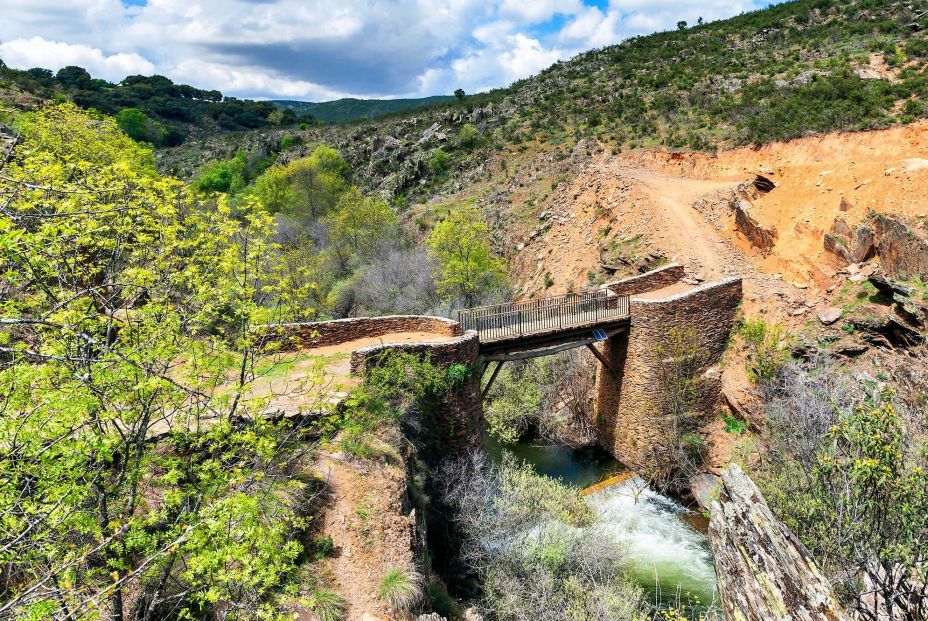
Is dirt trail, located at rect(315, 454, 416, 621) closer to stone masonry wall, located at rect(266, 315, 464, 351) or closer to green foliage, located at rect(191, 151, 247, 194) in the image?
stone masonry wall, located at rect(266, 315, 464, 351)

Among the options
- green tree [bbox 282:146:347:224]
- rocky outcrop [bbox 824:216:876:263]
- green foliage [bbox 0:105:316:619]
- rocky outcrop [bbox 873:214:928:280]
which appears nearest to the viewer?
green foliage [bbox 0:105:316:619]

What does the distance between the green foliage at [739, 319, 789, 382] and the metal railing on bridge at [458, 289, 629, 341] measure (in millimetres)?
4736

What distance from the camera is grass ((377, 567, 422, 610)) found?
26.6 ft

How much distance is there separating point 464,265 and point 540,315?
903 cm

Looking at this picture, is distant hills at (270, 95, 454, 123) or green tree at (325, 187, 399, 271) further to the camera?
distant hills at (270, 95, 454, 123)

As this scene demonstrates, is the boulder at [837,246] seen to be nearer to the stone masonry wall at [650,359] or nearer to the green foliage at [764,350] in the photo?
the stone masonry wall at [650,359]

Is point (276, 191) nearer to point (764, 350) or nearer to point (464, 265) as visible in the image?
point (464, 265)

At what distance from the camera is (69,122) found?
24125mm

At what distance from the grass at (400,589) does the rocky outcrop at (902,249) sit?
59.3 ft

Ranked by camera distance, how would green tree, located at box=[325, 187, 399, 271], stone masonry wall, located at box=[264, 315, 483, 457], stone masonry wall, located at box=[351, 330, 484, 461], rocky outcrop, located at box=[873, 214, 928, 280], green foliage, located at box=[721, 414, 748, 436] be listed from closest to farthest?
1. stone masonry wall, located at box=[264, 315, 483, 457]
2. stone masonry wall, located at box=[351, 330, 484, 461]
3. rocky outcrop, located at box=[873, 214, 928, 280]
4. green foliage, located at box=[721, 414, 748, 436]
5. green tree, located at box=[325, 187, 399, 271]

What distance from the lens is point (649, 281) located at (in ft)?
66.9

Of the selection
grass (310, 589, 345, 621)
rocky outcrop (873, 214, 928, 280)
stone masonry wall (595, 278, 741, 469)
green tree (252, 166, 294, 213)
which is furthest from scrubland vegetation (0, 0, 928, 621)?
green tree (252, 166, 294, 213)

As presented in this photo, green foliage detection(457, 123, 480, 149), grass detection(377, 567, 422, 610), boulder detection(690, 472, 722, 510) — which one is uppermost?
green foliage detection(457, 123, 480, 149)

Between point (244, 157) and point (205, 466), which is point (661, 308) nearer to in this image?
point (205, 466)
